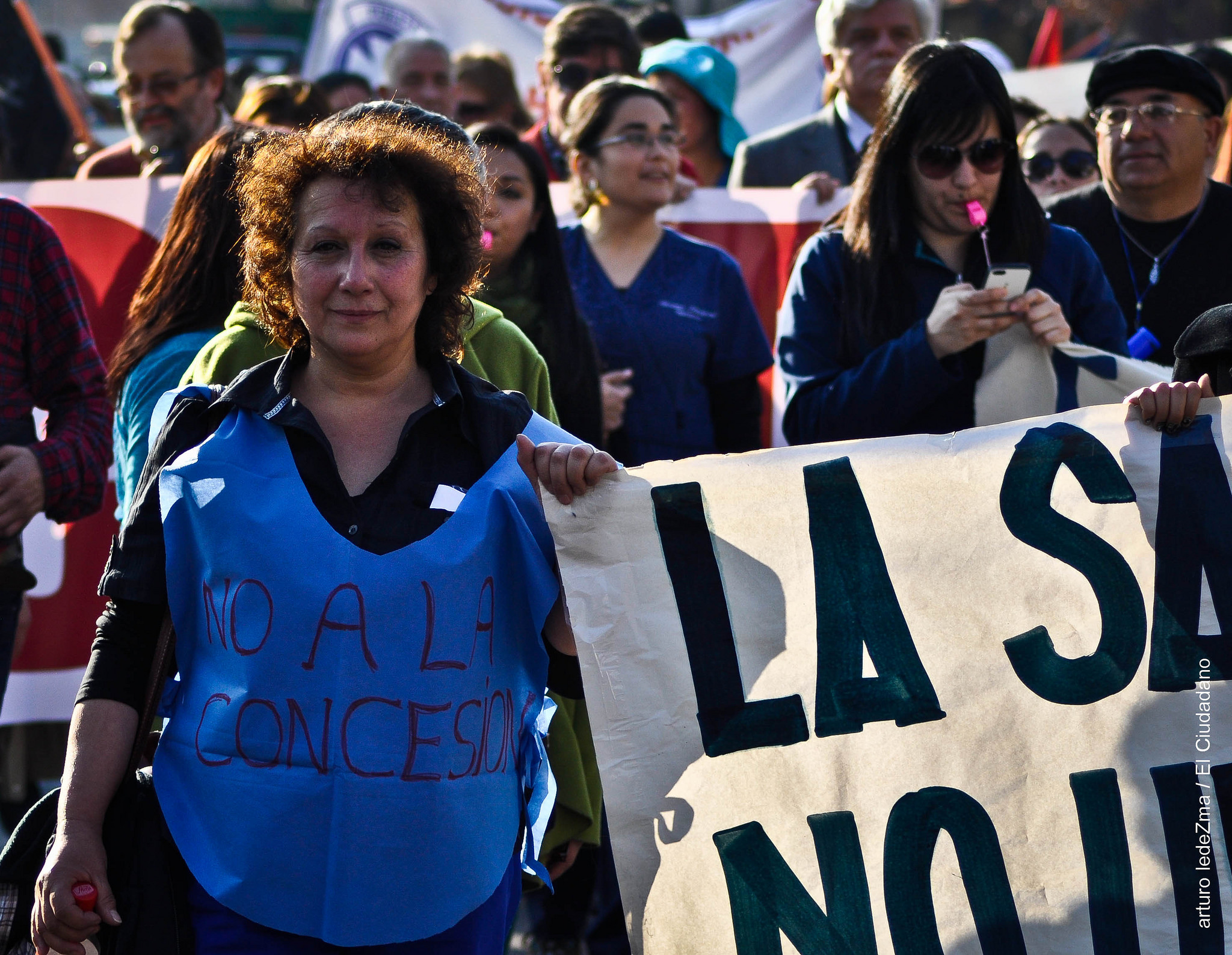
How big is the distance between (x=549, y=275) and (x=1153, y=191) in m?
1.66

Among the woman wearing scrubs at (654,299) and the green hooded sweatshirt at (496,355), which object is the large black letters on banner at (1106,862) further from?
the woman wearing scrubs at (654,299)

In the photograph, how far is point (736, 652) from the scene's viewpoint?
2578mm

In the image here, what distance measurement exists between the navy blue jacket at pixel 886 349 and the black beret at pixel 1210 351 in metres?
0.60

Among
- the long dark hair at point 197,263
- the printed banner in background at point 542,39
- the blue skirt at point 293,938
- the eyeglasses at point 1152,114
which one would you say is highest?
the printed banner in background at point 542,39

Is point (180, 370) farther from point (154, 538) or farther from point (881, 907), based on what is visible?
point (881, 907)

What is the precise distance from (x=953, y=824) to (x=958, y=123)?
63.3 inches

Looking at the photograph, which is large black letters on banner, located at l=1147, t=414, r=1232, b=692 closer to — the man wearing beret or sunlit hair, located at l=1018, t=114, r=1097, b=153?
the man wearing beret

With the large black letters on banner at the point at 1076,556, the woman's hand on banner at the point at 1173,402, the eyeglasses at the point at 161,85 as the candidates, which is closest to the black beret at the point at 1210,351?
the woman's hand on banner at the point at 1173,402

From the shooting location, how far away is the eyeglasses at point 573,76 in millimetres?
6121

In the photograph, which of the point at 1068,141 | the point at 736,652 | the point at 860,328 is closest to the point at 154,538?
the point at 736,652

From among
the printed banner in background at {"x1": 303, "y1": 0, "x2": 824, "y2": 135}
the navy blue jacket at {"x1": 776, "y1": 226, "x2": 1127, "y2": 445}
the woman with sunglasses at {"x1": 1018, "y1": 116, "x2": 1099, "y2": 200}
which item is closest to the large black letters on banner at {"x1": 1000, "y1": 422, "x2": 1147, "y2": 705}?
the navy blue jacket at {"x1": 776, "y1": 226, "x2": 1127, "y2": 445}

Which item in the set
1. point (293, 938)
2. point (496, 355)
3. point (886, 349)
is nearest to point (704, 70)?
point (886, 349)

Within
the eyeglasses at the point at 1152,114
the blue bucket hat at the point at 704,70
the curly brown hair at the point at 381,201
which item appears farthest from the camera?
the blue bucket hat at the point at 704,70

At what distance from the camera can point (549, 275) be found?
4.14 metres
